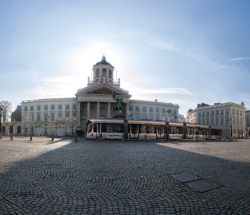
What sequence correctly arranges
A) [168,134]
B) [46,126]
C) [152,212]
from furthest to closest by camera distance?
[46,126] → [168,134] → [152,212]

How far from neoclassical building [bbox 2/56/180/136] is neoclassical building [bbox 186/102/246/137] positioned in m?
24.6

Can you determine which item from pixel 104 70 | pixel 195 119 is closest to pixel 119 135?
pixel 104 70

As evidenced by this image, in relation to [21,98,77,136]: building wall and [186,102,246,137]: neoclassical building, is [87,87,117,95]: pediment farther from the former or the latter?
[186,102,246,137]: neoclassical building

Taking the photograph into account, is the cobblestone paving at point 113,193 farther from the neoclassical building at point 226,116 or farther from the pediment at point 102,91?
the neoclassical building at point 226,116

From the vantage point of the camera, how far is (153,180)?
23.5ft

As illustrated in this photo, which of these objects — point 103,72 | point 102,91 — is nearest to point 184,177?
point 102,91

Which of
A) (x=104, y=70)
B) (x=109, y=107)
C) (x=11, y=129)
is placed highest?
(x=104, y=70)

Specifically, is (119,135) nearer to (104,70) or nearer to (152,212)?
(152,212)

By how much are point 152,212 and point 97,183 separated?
2.69 metres

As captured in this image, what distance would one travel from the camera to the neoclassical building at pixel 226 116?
99.2 metres

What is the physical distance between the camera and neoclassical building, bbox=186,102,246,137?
9919 centimetres

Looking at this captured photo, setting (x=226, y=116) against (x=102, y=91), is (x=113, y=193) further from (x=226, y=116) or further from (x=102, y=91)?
(x=226, y=116)

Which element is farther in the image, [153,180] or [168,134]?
[168,134]

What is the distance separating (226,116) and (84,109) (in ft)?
234
